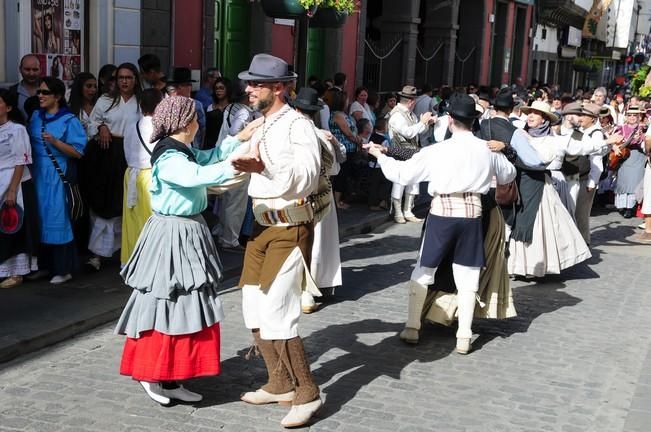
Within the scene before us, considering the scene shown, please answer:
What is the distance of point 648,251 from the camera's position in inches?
435

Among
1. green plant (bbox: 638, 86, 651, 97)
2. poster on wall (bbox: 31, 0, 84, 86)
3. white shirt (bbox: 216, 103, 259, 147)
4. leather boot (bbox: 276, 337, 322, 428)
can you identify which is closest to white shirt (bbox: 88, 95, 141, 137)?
white shirt (bbox: 216, 103, 259, 147)

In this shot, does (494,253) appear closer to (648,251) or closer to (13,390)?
(13,390)

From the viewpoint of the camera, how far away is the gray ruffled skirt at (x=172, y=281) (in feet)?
15.7

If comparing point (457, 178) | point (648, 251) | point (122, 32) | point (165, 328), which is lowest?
point (648, 251)

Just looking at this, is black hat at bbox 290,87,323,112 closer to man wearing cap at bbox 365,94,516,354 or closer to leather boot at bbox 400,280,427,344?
man wearing cap at bbox 365,94,516,354

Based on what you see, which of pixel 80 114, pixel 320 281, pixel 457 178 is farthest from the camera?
pixel 80 114

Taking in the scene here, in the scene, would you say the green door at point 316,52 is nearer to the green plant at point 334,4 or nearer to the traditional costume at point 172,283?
the green plant at point 334,4

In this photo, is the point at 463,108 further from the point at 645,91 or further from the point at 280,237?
the point at 645,91

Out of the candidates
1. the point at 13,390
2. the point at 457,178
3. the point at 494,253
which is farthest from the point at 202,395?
the point at 494,253

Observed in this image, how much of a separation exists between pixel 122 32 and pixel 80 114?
297 cm

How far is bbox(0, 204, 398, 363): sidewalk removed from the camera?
19.8 feet

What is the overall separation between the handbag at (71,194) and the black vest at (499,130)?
3429mm

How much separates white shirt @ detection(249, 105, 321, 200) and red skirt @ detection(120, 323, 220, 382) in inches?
Result: 33.6

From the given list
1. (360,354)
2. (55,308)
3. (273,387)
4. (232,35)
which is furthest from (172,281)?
(232,35)
